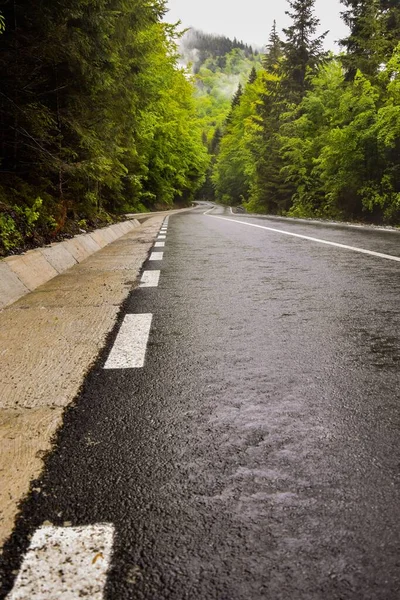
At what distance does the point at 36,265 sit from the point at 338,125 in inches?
783

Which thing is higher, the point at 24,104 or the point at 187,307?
the point at 24,104

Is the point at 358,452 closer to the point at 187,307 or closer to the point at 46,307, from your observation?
the point at 187,307

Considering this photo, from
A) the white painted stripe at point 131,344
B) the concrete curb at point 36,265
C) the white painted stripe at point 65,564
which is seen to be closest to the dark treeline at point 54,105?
the concrete curb at point 36,265

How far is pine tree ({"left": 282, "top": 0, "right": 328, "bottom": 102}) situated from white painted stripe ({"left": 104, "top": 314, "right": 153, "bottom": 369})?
118ft

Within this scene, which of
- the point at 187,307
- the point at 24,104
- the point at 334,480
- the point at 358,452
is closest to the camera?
the point at 334,480

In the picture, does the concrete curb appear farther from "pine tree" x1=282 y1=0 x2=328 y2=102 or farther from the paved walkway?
"pine tree" x1=282 y1=0 x2=328 y2=102

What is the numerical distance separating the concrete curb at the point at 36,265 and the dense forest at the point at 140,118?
353 millimetres

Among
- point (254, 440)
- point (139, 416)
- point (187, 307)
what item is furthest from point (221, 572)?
point (187, 307)

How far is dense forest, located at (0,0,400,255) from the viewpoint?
250 inches

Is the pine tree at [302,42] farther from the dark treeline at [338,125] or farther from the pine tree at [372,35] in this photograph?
the pine tree at [372,35]

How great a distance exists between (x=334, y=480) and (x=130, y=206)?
31554 millimetres

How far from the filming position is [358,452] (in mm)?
1396

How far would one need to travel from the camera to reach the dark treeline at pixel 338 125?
1677 centimetres

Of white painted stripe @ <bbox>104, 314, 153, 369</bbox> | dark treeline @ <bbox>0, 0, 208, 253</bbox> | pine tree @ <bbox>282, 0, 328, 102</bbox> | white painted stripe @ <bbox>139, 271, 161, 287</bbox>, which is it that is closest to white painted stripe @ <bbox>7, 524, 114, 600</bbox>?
white painted stripe @ <bbox>104, 314, 153, 369</bbox>
